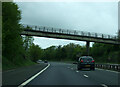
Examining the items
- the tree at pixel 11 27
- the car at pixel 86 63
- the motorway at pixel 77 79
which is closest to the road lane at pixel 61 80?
the motorway at pixel 77 79

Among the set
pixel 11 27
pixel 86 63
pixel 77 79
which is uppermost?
pixel 11 27

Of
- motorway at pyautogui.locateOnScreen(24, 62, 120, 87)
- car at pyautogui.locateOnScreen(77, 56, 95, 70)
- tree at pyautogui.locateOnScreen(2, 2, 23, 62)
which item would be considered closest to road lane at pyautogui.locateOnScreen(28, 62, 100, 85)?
motorway at pyautogui.locateOnScreen(24, 62, 120, 87)

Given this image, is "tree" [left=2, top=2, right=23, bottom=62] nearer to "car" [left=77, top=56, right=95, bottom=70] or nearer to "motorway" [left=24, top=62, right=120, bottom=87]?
"car" [left=77, top=56, right=95, bottom=70]

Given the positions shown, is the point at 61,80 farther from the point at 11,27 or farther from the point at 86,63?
the point at 11,27

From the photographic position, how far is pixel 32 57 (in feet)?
264

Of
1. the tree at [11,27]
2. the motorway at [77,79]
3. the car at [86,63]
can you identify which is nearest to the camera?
the motorway at [77,79]

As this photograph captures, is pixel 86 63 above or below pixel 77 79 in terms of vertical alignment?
below

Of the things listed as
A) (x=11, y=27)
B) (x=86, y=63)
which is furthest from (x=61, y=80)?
(x=11, y=27)

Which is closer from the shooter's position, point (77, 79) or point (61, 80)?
point (61, 80)

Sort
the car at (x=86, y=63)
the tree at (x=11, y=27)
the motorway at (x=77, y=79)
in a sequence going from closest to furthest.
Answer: the motorway at (x=77, y=79) → the car at (x=86, y=63) → the tree at (x=11, y=27)

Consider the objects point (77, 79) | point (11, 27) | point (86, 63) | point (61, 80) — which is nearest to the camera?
point (61, 80)

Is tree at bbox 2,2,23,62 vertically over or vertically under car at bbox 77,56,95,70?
over

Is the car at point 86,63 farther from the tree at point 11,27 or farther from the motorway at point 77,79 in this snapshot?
the tree at point 11,27

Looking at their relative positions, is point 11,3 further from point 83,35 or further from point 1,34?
point 83,35
